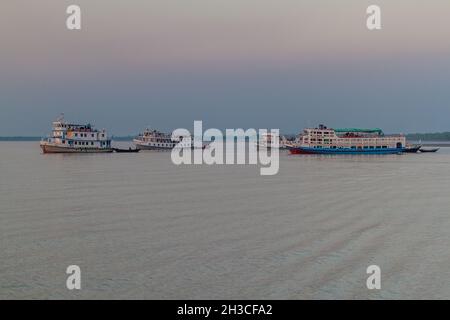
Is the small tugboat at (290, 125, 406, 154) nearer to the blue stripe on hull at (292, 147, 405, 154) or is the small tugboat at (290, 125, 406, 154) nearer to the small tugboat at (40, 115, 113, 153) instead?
the blue stripe on hull at (292, 147, 405, 154)

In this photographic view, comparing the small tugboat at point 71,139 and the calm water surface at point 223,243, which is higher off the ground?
the small tugboat at point 71,139

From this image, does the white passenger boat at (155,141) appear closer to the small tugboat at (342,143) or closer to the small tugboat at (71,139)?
the small tugboat at (71,139)

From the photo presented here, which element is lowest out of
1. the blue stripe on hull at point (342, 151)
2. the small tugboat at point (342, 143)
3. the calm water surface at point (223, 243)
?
the calm water surface at point (223, 243)

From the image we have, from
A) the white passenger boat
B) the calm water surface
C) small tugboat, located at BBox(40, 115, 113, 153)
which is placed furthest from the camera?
the white passenger boat

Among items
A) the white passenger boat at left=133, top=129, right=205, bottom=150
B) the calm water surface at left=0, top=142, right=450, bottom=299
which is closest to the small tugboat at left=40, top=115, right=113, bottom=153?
the white passenger boat at left=133, top=129, right=205, bottom=150

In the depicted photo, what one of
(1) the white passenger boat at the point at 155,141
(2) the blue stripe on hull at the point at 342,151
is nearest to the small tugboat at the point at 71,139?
(1) the white passenger boat at the point at 155,141

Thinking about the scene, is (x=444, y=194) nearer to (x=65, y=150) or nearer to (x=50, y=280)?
(x=50, y=280)
